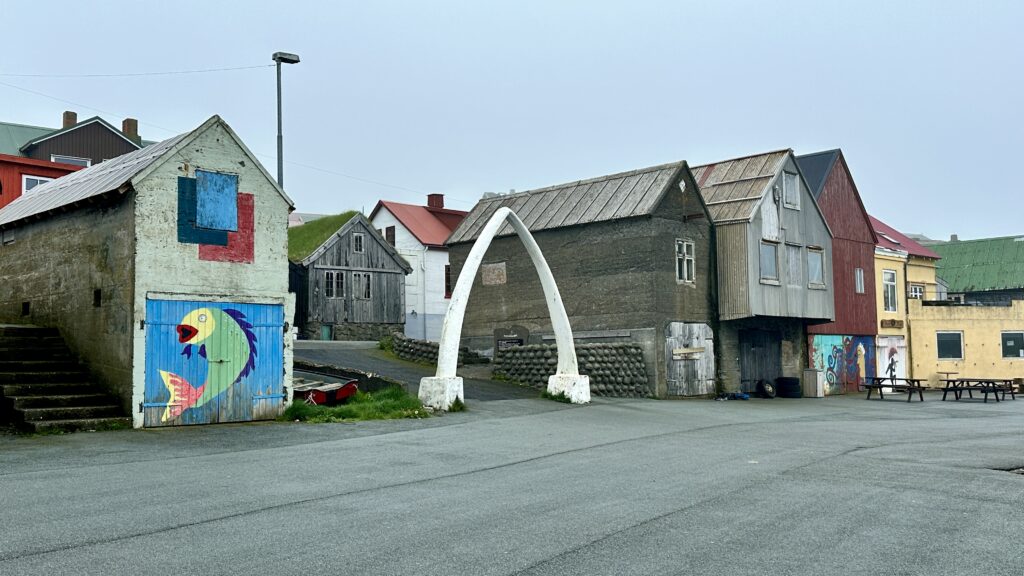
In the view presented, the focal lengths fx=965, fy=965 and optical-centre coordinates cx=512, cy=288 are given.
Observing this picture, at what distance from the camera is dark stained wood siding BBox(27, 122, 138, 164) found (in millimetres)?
43031

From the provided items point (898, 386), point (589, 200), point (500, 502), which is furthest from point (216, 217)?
point (898, 386)

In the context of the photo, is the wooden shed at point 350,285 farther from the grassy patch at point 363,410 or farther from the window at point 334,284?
the grassy patch at point 363,410

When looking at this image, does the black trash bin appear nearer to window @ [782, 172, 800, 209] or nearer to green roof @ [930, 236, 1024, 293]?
window @ [782, 172, 800, 209]

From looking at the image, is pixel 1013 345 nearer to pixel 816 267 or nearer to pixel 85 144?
pixel 816 267

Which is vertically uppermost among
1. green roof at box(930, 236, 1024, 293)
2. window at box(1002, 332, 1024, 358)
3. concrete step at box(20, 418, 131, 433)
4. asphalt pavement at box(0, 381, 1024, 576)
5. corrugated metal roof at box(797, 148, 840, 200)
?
corrugated metal roof at box(797, 148, 840, 200)

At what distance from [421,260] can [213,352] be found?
34.9 m

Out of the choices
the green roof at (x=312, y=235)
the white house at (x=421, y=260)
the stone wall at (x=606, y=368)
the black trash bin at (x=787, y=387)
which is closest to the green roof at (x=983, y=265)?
the black trash bin at (x=787, y=387)

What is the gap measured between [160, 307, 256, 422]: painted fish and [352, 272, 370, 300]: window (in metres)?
29.0

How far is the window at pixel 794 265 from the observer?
110ft

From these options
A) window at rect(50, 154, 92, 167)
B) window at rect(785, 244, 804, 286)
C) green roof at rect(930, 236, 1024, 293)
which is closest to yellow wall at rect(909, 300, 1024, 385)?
window at rect(785, 244, 804, 286)

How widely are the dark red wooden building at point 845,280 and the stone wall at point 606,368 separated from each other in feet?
37.4

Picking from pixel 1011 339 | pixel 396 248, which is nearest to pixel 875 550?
pixel 1011 339

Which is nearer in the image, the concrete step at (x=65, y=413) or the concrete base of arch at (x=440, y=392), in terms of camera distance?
the concrete step at (x=65, y=413)

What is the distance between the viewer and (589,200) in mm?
32625
